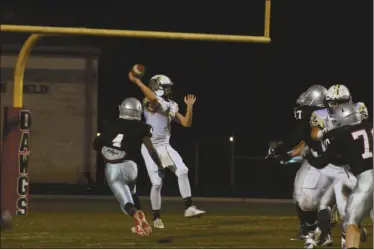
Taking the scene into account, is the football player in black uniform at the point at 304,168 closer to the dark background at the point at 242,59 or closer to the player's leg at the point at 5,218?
the player's leg at the point at 5,218

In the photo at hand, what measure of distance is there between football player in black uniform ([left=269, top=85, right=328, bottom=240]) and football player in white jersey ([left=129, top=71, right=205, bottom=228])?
186cm

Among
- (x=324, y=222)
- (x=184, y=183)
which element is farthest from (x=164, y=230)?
(x=324, y=222)

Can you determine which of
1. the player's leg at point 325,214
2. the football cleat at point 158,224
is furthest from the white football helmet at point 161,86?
the player's leg at point 325,214

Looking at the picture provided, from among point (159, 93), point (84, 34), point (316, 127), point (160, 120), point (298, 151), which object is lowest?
point (298, 151)

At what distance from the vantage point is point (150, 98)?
1381cm

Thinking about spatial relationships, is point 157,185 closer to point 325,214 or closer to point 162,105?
point 162,105

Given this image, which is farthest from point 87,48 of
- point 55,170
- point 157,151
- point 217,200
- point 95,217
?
point 157,151

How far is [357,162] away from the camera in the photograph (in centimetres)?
1070

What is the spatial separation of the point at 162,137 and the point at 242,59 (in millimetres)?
31506

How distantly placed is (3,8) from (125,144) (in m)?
17.7

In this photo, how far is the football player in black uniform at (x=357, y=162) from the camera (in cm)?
1062

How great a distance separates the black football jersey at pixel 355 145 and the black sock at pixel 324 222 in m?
1.49

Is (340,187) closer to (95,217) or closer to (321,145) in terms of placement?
(321,145)

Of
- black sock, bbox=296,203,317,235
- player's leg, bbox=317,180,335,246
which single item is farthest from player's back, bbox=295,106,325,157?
black sock, bbox=296,203,317,235
